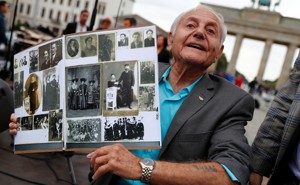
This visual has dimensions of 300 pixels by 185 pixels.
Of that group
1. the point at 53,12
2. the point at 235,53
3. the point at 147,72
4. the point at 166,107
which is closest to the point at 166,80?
the point at 166,107

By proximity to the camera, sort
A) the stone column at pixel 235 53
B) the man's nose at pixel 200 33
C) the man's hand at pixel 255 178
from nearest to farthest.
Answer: the man's nose at pixel 200 33, the man's hand at pixel 255 178, the stone column at pixel 235 53

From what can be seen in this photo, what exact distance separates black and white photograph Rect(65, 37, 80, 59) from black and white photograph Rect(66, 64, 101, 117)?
0.05 metres

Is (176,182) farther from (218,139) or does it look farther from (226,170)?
(218,139)

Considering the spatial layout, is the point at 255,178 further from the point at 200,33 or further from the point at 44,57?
the point at 44,57

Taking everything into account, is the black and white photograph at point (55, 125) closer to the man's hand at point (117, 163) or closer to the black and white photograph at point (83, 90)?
the black and white photograph at point (83, 90)

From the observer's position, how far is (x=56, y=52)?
4.81 ft

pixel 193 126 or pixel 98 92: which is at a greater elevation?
pixel 98 92

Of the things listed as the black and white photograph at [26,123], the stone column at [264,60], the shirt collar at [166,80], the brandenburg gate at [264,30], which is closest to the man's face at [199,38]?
the shirt collar at [166,80]

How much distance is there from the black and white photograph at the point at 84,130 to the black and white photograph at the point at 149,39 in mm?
348

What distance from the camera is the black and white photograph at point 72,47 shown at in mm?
1401

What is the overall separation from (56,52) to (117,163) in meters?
0.59

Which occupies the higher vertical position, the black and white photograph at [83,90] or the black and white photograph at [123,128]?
the black and white photograph at [83,90]

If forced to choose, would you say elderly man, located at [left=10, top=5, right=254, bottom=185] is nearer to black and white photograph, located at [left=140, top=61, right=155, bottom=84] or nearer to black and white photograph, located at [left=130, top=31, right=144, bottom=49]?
black and white photograph, located at [left=140, top=61, right=155, bottom=84]

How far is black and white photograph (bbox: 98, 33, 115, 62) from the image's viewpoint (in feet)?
4.37
